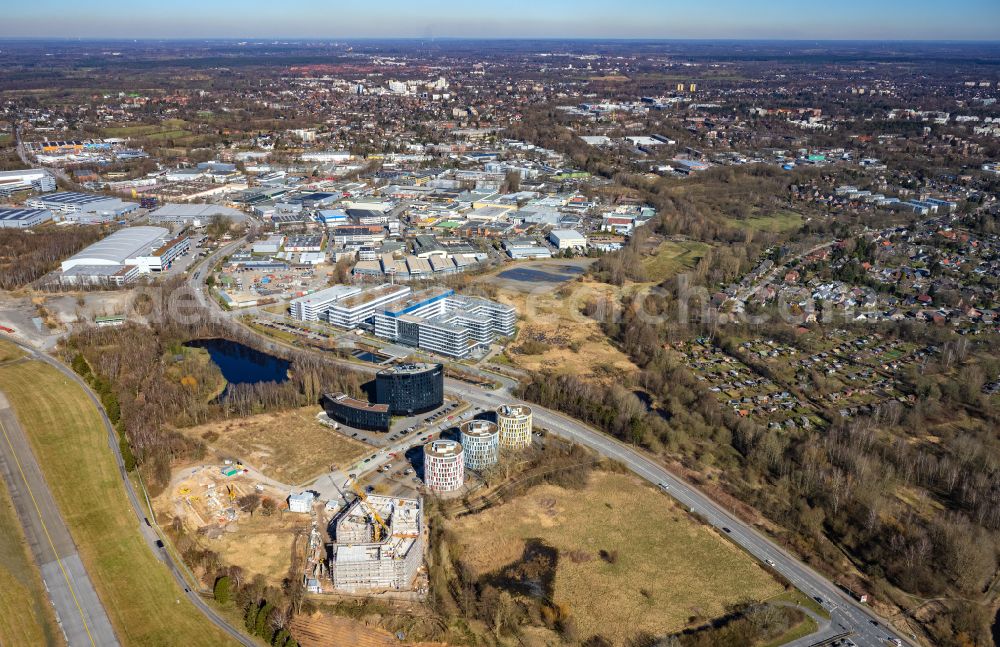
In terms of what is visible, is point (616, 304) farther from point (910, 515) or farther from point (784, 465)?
point (910, 515)

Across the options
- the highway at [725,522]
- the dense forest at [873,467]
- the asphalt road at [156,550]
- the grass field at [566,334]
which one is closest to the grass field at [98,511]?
the asphalt road at [156,550]

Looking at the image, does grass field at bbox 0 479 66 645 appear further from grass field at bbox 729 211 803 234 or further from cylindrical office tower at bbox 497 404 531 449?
Result: grass field at bbox 729 211 803 234

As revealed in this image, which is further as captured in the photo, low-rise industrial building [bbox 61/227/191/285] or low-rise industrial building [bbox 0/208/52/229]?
low-rise industrial building [bbox 0/208/52/229]

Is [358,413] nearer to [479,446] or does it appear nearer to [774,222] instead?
[479,446]

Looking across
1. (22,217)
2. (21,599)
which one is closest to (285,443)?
(21,599)

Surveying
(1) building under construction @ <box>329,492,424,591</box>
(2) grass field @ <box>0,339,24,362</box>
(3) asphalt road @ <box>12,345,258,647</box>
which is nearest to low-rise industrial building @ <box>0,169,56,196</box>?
(2) grass field @ <box>0,339,24,362</box>

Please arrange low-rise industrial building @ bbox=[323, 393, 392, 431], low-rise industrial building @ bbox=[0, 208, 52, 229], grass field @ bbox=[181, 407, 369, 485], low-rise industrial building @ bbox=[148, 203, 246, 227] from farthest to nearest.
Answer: low-rise industrial building @ bbox=[148, 203, 246, 227] → low-rise industrial building @ bbox=[0, 208, 52, 229] → low-rise industrial building @ bbox=[323, 393, 392, 431] → grass field @ bbox=[181, 407, 369, 485]
